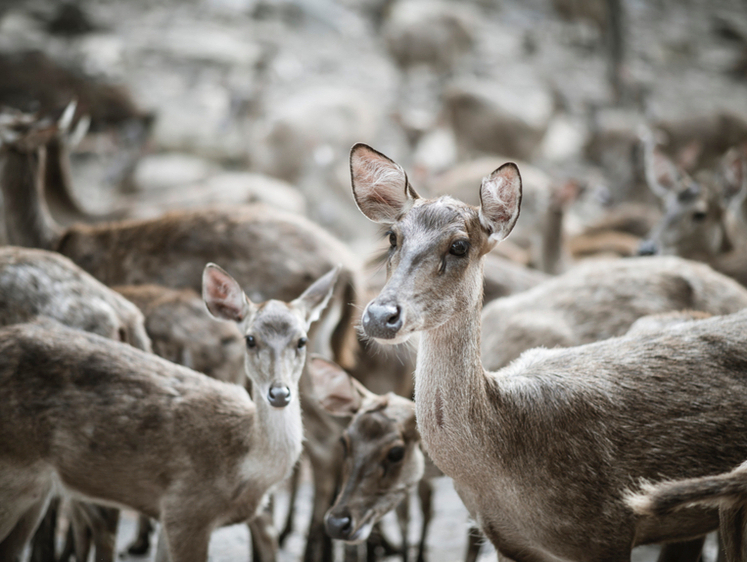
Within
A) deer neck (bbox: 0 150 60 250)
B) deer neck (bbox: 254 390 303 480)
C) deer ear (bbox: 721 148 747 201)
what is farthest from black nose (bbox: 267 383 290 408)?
deer ear (bbox: 721 148 747 201)

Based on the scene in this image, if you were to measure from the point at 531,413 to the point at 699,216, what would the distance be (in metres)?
4.19

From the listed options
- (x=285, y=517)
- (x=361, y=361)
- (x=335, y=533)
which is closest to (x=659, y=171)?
(x=361, y=361)

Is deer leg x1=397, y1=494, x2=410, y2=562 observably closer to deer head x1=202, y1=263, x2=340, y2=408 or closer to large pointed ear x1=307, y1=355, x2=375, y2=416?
large pointed ear x1=307, y1=355, x2=375, y2=416

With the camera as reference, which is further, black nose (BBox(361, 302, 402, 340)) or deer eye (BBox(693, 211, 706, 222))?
deer eye (BBox(693, 211, 706, 222))

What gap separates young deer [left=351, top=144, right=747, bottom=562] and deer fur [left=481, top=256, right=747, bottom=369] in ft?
4.04

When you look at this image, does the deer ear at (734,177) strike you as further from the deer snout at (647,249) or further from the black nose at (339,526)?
the black nose at (339,526)

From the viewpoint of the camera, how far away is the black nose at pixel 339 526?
11.1 ft

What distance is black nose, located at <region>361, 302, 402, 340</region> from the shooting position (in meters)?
2.44

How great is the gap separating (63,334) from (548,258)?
5.27 meters

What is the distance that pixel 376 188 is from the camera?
2.91 meters

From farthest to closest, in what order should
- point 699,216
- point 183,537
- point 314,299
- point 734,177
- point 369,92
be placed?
point 369,92, point 734,177, point 699,216, point 314,299, point 183,537

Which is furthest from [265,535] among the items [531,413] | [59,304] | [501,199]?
[501,199]

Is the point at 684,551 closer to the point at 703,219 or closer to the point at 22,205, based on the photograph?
the point at 703,219

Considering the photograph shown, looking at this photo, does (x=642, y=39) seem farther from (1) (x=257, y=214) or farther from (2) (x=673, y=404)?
(2) (x=673, y=404)
